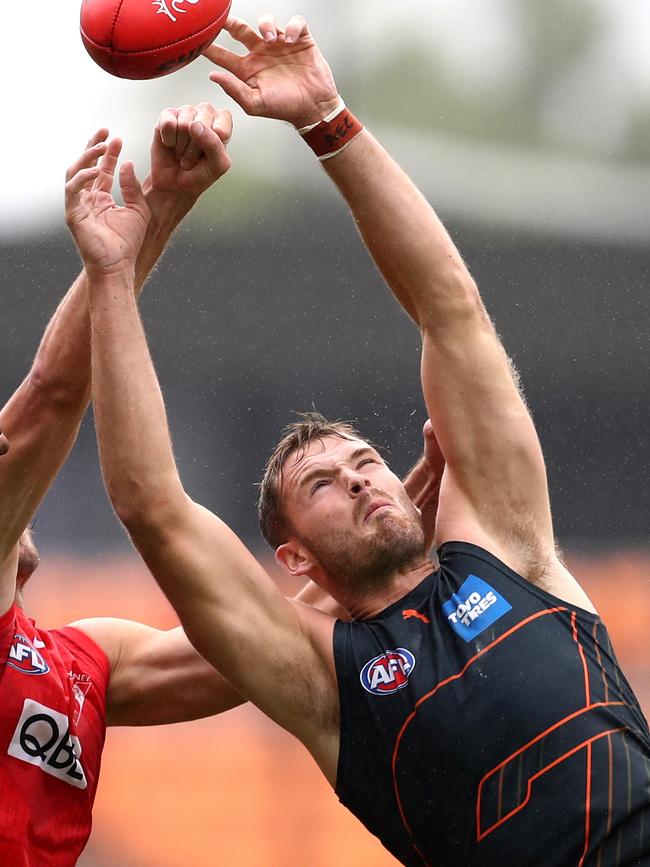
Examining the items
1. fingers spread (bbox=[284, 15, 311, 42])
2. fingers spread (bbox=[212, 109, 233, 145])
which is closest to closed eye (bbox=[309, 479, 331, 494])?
fingers spread (bbox=[212, 109, 233, 145])

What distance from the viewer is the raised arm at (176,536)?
2773mm

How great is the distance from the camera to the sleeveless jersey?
2725mm

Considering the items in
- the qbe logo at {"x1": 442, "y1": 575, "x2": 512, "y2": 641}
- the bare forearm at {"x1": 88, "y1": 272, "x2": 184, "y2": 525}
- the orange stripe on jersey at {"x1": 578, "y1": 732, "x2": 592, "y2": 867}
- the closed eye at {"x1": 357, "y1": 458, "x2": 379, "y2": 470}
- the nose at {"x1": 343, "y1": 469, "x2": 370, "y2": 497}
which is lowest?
the orange stripe on jersey at {"x1": 578, "y1": 732, "x2": 592, "y2": 867}

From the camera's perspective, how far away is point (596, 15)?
11422 millimetres

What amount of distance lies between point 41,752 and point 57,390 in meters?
0.89

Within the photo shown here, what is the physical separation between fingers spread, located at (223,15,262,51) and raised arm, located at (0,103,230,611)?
0.26 metres

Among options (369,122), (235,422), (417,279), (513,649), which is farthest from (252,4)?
(513,649)

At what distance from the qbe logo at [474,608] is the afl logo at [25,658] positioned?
1038 millimetres

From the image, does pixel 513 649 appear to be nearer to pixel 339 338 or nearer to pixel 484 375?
pixel 484 375

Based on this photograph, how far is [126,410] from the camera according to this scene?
2758 millimetres

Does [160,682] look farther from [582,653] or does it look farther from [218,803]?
[218,803]

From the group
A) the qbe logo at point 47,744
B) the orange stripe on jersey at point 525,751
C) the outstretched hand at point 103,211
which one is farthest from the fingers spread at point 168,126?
the orange stripe on jersey at point 525,751

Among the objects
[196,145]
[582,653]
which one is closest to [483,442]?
[582,653]

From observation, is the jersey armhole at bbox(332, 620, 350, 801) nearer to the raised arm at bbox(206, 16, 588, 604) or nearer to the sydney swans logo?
the raised arm at bbox(206, 16, 588, 604)
